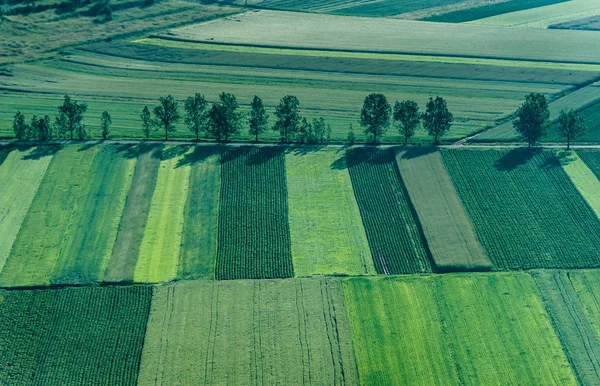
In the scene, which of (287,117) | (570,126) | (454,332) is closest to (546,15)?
(570,126)

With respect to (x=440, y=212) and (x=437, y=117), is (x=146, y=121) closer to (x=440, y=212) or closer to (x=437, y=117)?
(x=437, y=117)

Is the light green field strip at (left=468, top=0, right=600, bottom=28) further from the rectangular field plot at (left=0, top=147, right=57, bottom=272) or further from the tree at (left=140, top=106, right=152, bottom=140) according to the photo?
the rectangular field plot at (left=0, top=147, right=57, bottom=272)

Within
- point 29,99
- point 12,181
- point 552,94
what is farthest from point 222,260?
point 552,94

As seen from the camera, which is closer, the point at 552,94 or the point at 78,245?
the point at 78,245

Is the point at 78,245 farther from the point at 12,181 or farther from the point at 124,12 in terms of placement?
the point at 124,12

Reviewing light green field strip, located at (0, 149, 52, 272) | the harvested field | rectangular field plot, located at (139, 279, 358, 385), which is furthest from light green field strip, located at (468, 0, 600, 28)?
light green field strip, located at (0, 149, 52, 272)

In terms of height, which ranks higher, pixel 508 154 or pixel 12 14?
pixel 12 14

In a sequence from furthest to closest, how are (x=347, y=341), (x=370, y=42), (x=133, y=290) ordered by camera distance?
(x=370, y=42), (x=133, y=290), (x=347, y=341)
